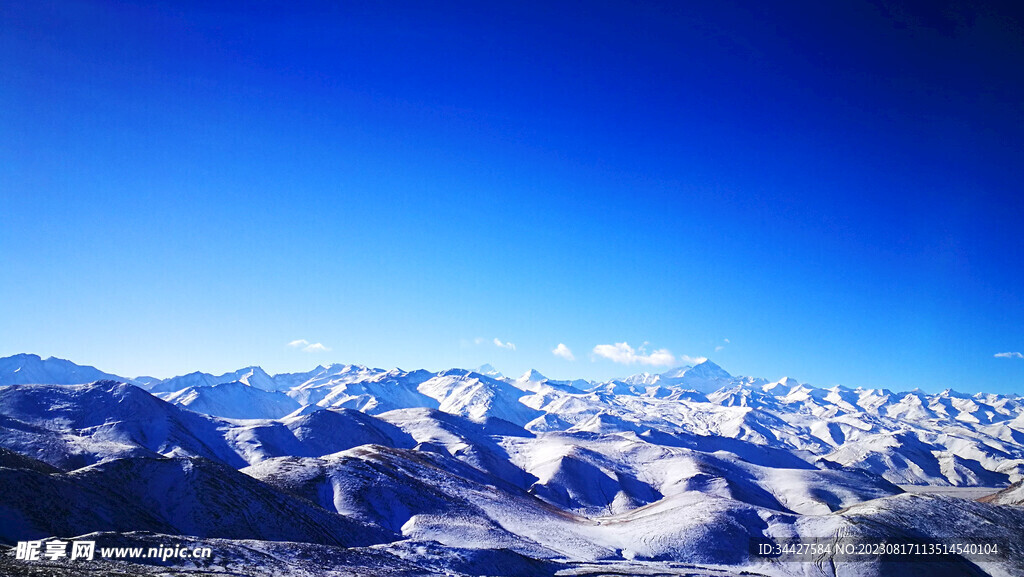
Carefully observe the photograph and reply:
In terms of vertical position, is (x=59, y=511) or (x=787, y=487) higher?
(x=59, y=511)

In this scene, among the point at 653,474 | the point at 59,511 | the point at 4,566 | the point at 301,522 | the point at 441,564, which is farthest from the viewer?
the point at 653,474

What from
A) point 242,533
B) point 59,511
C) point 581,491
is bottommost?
point 581,491

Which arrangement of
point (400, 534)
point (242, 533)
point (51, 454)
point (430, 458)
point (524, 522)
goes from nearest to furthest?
1. point (242, 533)
2. point (400, 534)
3. point (524, 522)
4. point (51, 454)
5. point (430, 458)

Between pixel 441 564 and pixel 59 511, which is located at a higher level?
pixel 59 511

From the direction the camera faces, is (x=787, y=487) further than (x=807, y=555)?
Yes

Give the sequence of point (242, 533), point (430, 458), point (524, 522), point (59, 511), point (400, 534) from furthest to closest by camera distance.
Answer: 1. point (430, 458)
2. point (524, 522)
3. point (400, 534)
4. point (242, 533)
5. point (59, 511)

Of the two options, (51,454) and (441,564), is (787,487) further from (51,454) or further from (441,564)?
(51,454)

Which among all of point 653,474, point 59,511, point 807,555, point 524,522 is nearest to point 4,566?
point 59,511

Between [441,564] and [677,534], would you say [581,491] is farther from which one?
[441,564]

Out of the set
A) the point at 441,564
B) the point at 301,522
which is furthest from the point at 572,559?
the point at 301,522
